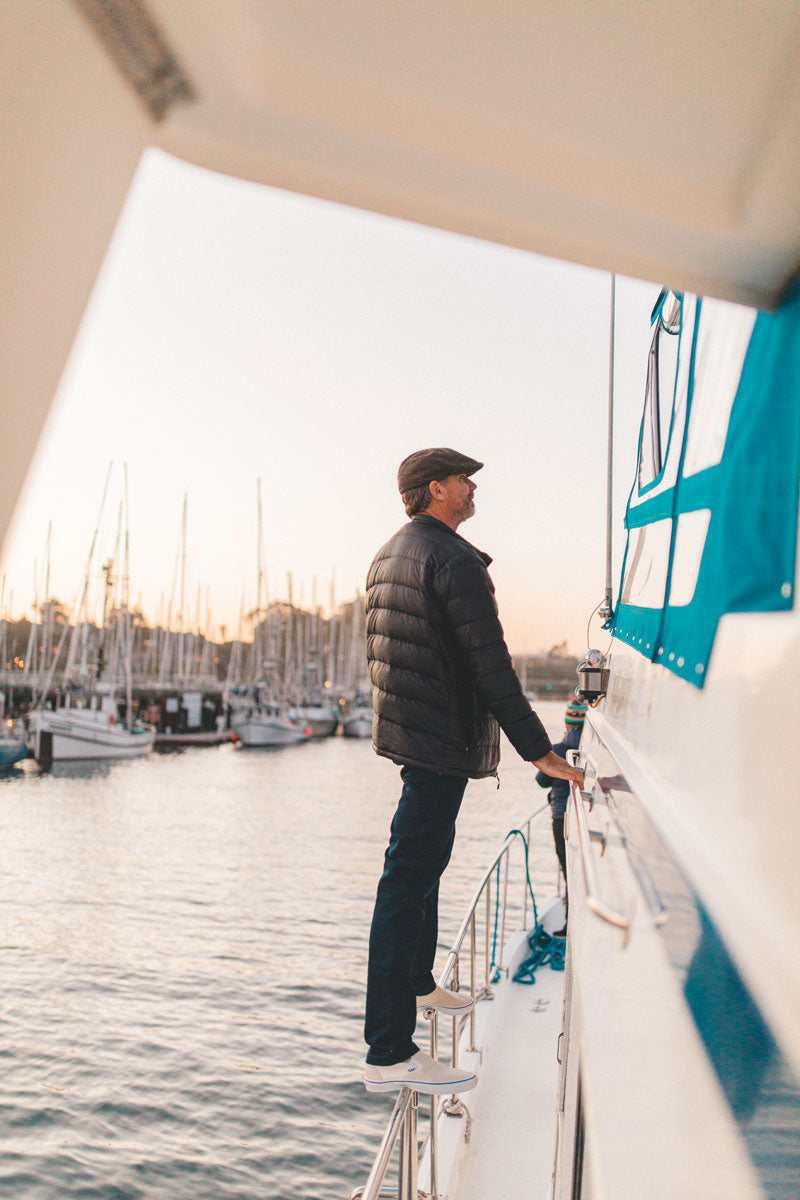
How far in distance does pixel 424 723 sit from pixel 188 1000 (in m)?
10.7

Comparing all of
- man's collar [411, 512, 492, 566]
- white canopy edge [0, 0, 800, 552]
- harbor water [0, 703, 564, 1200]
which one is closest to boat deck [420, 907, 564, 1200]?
man's collar [411, 512, 492, 566]

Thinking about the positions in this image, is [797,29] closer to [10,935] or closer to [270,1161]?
[270,1161]

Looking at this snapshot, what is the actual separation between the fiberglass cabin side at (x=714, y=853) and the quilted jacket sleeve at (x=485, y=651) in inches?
35.9

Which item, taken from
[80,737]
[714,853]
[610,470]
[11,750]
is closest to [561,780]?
[610,470]

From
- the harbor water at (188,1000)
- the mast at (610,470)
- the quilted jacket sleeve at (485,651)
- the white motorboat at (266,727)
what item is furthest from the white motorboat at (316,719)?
the quilted jacket sleeve at (485,651)

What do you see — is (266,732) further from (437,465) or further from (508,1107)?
(437,465)

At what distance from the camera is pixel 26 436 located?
2.89ft

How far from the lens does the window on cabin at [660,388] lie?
8.21 feet

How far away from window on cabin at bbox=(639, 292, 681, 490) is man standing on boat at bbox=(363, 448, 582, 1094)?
1.96 ft

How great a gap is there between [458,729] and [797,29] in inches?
82.6

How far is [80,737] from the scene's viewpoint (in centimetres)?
3844

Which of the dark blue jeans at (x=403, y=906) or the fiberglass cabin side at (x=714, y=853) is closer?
the fiberglass cabin side at (x=714, y=853)

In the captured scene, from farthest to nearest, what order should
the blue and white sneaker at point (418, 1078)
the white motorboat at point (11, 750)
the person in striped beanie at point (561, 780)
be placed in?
the white motorboat at point (11, 750) → the person in striped beanie at point (561, 780) → the blue and white sneaker at point (418, 1078)

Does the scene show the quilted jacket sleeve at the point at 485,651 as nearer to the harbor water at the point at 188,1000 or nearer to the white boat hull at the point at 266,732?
the harbor water at the point at 188,1000
